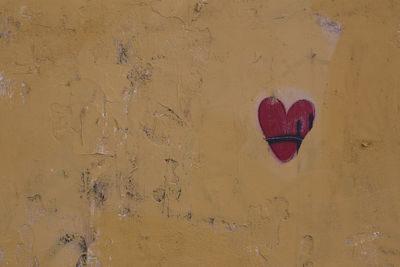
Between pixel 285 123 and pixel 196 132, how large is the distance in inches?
23.7

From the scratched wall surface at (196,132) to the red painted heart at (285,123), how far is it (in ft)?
0.16

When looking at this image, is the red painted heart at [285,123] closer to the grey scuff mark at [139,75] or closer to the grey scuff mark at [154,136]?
the grey scuff mark at [154,136]

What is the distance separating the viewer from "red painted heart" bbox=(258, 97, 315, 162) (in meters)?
2.24

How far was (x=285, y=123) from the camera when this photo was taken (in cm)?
224

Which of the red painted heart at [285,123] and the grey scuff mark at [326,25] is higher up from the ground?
the grey scuff mark at [326,25]

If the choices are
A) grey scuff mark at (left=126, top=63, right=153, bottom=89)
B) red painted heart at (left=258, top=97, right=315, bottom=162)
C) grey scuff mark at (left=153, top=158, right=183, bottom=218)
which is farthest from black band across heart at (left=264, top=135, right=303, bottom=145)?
grey scuff mark at (left=126, top=63, right=153, bottom=89)

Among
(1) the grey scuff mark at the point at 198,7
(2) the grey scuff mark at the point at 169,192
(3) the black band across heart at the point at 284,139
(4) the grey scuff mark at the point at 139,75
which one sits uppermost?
(1) the grey scuff mark at the point at 198,7

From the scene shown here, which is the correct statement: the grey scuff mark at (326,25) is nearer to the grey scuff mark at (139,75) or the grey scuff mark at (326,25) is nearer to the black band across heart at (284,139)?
the black band across heart at (284,139)

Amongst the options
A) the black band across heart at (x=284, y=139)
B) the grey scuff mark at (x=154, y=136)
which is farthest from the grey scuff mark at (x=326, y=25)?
the grey scuff mark at (x=154, y=136)

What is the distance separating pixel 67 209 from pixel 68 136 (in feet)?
1.70

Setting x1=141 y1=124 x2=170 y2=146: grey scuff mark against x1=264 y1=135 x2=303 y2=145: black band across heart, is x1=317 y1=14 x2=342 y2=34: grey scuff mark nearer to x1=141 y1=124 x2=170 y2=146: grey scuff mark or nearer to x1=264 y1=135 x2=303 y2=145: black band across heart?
x1=264 y1=135 x2=303 y2=145: black band across heart

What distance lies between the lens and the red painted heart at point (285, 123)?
224 cm

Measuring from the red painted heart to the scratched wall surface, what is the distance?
5 cm

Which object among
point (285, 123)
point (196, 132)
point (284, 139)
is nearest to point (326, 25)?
point (285, 123)
